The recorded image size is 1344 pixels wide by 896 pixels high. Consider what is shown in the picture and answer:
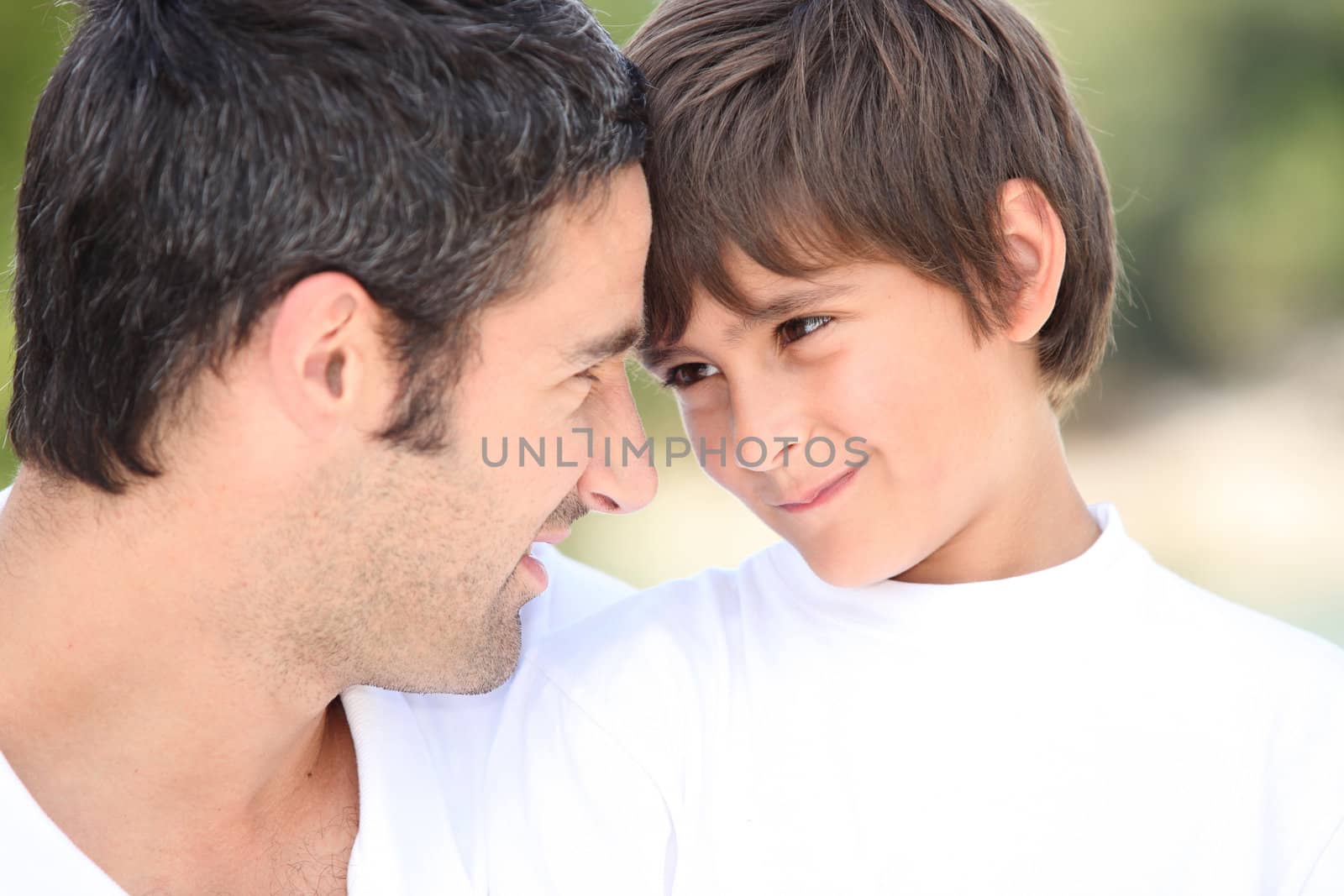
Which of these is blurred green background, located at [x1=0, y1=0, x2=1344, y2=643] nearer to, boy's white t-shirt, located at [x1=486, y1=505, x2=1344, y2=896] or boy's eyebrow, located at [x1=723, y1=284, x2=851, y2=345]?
boy's white t-shirt, located at [x1=486, y1=505, x2=1344, y2=896]

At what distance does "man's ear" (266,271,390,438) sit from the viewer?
189 centimetres

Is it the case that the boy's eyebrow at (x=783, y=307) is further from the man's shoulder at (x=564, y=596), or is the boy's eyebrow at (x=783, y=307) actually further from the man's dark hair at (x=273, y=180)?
the man's shoulder at (x=564, y=596)

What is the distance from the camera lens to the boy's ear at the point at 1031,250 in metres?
2.26

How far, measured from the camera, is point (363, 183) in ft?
6.20

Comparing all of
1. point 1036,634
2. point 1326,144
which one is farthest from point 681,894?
point 1326,144

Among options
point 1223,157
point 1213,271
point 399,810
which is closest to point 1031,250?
point 399,810

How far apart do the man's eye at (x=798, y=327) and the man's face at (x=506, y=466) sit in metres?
0.22

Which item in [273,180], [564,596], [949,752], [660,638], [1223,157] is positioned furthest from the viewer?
[1223,157]

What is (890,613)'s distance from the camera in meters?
2.21

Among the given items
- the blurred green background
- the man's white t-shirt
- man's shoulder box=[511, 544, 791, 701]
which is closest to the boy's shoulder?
man's shoulder box=[511, 544, 791, 701]

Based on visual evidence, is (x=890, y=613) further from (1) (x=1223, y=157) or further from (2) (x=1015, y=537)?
(1) (x=1223, y=157)

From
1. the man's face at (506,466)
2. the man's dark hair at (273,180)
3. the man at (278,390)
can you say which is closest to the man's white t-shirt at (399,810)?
the man at (278,390)

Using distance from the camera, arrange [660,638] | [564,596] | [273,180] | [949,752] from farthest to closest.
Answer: [564,596] → [660,638] → [949,752] → [273,180]

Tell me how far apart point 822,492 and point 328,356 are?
759mm
